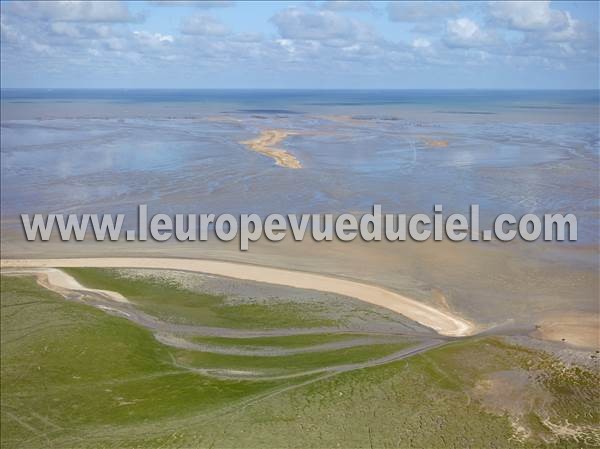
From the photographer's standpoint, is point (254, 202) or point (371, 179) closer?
point (254, 202)

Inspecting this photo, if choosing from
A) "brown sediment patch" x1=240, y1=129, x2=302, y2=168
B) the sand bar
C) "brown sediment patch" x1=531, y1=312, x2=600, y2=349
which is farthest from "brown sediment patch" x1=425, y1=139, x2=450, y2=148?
the sand bar

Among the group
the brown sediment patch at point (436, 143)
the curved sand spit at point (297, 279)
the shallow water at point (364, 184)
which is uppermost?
the brown sediment patch at point (436, 143)

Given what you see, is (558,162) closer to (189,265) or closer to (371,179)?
(371,179)

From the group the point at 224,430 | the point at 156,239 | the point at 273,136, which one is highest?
the point at 273,136

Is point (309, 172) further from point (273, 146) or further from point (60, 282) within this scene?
point (60, 282)

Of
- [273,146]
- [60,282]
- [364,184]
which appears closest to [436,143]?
[273,146]

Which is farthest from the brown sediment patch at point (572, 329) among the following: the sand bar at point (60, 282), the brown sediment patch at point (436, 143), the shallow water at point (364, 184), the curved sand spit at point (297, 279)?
the brown sediment patch at point (436, 143)

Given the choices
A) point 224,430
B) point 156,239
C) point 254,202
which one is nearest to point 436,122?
point 254,202

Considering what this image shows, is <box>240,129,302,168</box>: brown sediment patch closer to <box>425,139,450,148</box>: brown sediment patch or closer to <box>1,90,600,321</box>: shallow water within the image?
<box>1,90,600,321</box>: shallow water

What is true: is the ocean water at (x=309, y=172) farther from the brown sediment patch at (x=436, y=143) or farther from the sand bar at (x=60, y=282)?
the sand bar at (x=60, y=282)
